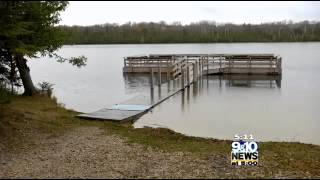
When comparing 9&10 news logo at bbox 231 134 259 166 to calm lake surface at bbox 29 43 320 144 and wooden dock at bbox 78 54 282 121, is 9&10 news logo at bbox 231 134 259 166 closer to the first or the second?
calm lake surface at bbox 29 43 320 144

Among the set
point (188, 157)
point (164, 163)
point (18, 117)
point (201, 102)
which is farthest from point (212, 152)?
point (201, 102)

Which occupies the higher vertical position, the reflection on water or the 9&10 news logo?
the 9&10 news logo

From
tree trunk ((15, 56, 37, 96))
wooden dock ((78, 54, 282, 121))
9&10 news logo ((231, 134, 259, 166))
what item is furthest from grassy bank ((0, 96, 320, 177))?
wooden dock ((78, 54, 282, 121))

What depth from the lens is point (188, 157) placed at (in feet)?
22.3

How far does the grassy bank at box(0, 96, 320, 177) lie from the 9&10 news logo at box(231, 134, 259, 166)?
12 centimetres

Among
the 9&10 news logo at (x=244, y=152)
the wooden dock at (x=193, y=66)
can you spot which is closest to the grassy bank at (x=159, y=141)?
the 9&10 news logo at (x=244, y=152)

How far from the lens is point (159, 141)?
8211 mm

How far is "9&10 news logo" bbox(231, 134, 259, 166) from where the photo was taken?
221 inches

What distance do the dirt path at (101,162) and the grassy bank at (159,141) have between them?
1.19ft

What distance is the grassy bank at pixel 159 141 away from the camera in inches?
253

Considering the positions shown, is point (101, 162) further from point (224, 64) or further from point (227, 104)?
point (224, 64)

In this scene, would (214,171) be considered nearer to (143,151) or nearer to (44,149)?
(143,151)

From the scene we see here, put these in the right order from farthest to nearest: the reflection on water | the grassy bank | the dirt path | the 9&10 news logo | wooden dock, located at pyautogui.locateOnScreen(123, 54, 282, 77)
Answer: wooden dock, located at pyautogui.locateOnScreen(123, 54, 282, 77) → the reflection on water → the grassy bank → the dirt path → the 9&10 news logo

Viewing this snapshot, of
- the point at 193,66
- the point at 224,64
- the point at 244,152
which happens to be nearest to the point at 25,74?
the point at 193,66
